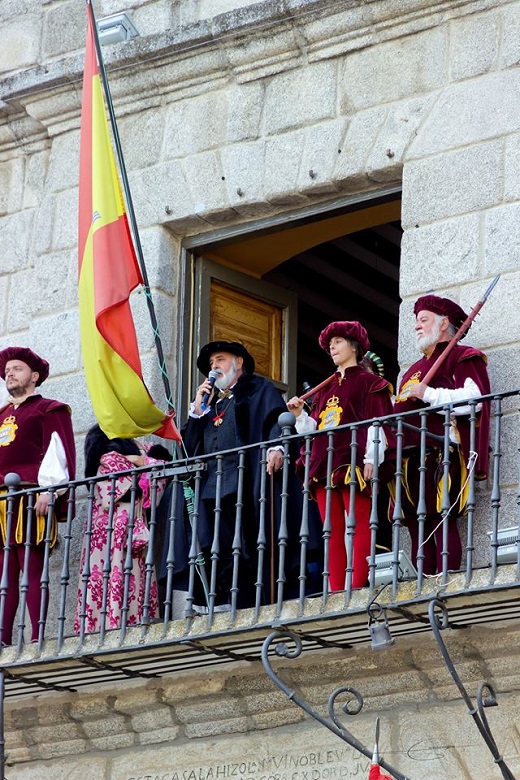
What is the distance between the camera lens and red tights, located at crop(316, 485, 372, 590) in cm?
914

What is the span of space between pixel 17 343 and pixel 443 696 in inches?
135

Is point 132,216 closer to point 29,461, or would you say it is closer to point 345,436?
point 29,461

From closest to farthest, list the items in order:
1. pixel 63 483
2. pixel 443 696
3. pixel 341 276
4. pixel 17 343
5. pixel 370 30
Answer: pixel 443 696
pixel 63 483
pixel 370 30
pixel 17 343
pixel 341 276

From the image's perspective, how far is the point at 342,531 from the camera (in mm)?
9227

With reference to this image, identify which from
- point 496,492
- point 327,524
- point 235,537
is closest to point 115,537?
point 235,537

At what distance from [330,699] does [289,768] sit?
26.8 inches

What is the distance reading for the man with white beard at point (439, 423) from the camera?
29.8 ft

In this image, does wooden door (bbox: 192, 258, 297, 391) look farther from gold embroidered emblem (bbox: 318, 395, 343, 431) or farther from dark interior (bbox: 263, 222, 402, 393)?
gold embroidered emblem (bbox: 318, 395, 343, 431)

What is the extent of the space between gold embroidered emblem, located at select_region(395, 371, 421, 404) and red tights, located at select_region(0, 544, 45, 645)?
6.22 ft

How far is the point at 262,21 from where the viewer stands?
10570mm

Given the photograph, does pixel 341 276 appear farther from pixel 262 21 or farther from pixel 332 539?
pixel 332 539

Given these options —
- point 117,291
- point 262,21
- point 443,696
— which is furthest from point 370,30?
point 443,696

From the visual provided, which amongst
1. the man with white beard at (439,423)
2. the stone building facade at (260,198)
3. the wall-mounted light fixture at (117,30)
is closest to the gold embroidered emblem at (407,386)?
the man with white beard at (439,423)

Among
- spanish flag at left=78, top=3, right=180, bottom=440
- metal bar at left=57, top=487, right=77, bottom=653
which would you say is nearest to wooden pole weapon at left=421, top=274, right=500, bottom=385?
spanish flag at left=78, top=3, right=180, bottom=440
